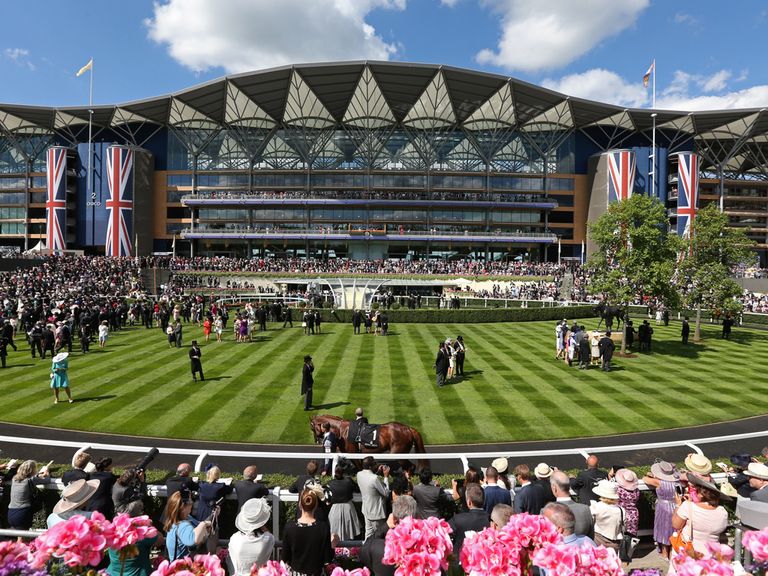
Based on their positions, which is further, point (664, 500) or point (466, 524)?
point (664, 500)

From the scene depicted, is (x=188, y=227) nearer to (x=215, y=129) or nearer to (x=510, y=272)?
(x=215, y=129)

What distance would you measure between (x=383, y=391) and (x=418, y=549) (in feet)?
43.8

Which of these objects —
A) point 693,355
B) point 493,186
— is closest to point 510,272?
point 493,186

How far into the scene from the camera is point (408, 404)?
48.9 feet

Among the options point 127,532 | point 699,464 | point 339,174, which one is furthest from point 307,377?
point 339,174

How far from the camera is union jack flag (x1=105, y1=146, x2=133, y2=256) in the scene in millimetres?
71875

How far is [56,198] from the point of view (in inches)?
2857

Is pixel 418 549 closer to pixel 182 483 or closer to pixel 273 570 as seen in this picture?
pixel 273 570

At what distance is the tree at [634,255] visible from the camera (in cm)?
2266

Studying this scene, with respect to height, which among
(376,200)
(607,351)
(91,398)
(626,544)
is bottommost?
(91,398)

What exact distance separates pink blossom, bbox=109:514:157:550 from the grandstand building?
71.0 m

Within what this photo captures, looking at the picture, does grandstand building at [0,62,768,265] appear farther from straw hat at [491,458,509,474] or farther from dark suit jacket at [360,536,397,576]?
dark suit jacket at [360,536,397,576]

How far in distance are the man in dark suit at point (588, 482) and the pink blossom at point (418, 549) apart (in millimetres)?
4616

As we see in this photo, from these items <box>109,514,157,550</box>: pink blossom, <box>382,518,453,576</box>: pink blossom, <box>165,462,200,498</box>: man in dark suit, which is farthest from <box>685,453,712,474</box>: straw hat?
<box>165,462,200,498</box>: man in dark suit
